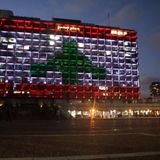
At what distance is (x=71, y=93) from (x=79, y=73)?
37.8 feet

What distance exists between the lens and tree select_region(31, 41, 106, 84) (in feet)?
477

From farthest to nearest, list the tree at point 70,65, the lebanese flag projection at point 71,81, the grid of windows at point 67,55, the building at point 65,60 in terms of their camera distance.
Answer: the tree at point 70,65 < the grid of windows at point 67,55 < the lebanese flag projection at point 71,81 < the building at point 65,60

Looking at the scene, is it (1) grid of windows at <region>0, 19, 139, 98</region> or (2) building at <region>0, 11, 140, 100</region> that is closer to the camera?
(2) building at <region>0, 11, 140, 100</region>

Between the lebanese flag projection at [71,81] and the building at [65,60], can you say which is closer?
the building at [65,60]

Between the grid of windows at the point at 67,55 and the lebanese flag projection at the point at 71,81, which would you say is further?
the grid of windows at the point at 67,55

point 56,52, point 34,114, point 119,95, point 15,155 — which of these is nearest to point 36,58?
point 56,52

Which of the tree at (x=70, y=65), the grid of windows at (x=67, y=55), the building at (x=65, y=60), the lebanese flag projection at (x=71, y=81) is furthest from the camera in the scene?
the tree at (x=70, y=65)

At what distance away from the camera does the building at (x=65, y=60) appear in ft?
461

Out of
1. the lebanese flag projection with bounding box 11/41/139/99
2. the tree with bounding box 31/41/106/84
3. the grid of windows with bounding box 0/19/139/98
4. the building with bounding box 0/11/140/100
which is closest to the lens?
the building with bounding box 0/11/140/100

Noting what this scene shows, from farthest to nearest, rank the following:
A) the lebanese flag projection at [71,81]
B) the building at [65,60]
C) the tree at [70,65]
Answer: the tree at [70,65] → the lebanese flag projection at [71,81] → the building at [65,60]

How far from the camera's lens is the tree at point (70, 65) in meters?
146

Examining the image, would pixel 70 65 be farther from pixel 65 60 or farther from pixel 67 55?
pixel 67 55

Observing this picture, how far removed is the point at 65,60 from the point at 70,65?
356 centimetres

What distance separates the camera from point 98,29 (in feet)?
516
